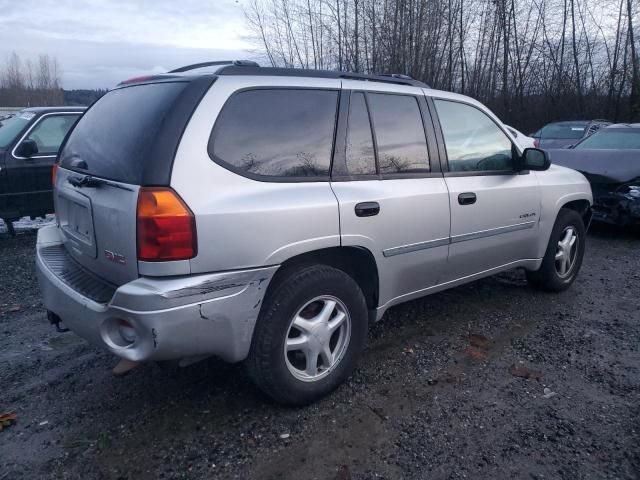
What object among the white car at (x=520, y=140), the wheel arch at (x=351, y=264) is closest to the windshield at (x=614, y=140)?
the white car at (x=520, y=140)

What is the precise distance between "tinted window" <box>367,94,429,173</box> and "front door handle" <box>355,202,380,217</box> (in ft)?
0.96

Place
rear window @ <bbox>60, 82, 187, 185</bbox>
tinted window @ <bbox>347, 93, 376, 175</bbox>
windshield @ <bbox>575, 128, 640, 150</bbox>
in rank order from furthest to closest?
windshield @ <bbox>575, 128, 640, 150</bbox>
tinted window @ <bbox>347, 93, 376, 175</bbox>
rear window @ <bbox>60, 82, 187, 185</bbox>

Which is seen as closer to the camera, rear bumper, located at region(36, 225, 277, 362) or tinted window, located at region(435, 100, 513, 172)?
rear bumper, located at region(36, 225, 277, 362)

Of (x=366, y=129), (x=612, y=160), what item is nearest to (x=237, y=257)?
(x=366, y=129)

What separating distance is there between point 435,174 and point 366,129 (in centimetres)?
64

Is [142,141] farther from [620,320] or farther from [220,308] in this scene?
[620,320]

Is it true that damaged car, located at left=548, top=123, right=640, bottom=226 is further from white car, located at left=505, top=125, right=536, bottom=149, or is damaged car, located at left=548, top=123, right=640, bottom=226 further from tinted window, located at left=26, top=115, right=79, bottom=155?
tinted window, located at left=26, top=115, right=79, bottom=155

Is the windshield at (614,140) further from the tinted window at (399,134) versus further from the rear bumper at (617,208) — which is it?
the tinted window at (399,134)

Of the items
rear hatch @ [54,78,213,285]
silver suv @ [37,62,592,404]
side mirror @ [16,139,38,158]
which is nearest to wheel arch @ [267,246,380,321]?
silver suv @ [37,62,592,404]

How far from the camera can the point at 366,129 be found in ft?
10.2

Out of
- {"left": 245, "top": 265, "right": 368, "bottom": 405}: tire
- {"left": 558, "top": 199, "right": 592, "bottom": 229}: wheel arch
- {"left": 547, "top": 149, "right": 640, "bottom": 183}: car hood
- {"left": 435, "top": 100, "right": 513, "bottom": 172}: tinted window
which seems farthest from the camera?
{"left": 547, "top": 149, "right": 640, "bottom": 183}: car hood

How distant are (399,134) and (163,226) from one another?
5.67 ft

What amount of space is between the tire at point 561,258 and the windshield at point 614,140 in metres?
3.76

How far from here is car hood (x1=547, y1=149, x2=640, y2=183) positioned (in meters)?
6.71
